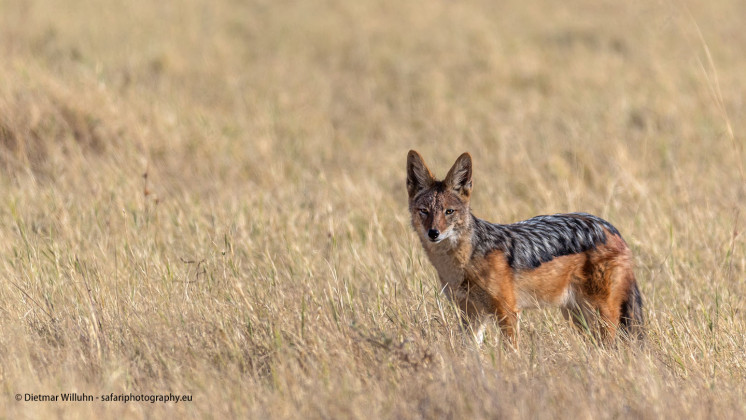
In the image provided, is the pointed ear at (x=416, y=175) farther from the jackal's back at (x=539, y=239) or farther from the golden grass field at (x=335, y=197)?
the golden grass field at (x=335, y=197)

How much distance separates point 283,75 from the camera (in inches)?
540

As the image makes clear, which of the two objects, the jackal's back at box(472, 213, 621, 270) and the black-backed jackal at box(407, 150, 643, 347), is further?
the jackal's back at box(472, 213, 621, 270)

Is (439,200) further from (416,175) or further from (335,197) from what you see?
(335,197)

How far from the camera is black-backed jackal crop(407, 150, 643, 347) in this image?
5023mm

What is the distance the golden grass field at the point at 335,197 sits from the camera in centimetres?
419

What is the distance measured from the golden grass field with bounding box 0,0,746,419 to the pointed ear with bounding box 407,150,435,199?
25.9 inches

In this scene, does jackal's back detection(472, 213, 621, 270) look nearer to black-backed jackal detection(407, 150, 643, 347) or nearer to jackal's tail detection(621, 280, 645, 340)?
black-backed jackal detection(407, 150, 643, 347)

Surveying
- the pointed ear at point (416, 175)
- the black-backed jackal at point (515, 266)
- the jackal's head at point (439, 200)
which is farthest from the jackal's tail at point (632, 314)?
the pointed ear at point (416, 175)

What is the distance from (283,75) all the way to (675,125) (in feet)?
20.4

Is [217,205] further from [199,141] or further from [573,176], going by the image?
[573,176]

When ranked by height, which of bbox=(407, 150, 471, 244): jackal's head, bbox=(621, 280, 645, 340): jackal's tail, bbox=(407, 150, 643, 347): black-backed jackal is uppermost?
bbox=(407, 150, 471, 244): jackal's head

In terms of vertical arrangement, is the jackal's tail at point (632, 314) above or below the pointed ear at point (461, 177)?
below

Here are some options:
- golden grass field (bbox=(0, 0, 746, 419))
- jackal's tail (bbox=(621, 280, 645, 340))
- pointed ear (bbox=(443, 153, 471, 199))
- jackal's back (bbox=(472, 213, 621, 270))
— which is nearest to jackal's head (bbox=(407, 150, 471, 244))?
Answer: pointed ear (bbox=(443, 153, 471, 199))

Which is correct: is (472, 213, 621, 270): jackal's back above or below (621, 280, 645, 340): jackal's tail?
above
